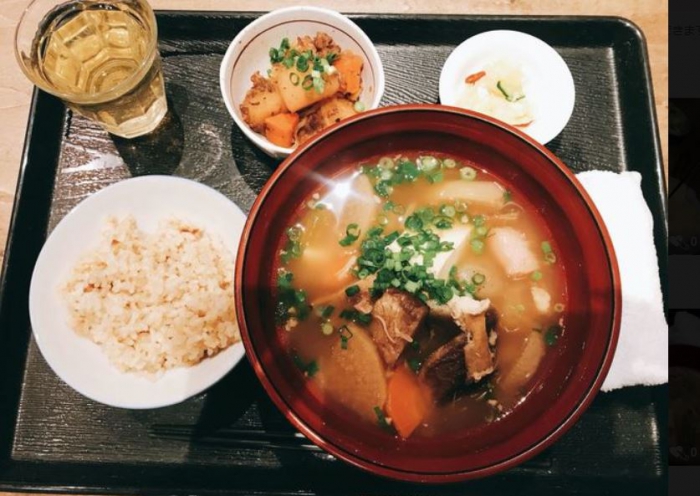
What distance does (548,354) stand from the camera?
187 cm

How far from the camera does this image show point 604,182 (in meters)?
2.15

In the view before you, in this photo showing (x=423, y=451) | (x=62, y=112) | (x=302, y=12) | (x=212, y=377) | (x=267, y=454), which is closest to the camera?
(x=423, y=451)

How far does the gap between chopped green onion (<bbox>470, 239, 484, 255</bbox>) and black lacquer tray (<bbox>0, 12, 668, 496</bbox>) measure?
63cm

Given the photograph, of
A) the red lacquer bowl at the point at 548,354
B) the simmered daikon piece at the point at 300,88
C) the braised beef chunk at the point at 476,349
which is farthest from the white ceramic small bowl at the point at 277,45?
the braised beef chunk at the point at 476,349

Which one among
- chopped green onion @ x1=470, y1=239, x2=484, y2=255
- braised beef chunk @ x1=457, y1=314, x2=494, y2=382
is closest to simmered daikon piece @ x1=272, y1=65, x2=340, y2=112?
chopped green onion @ x1=470, y1=239, x2=484, y2=255

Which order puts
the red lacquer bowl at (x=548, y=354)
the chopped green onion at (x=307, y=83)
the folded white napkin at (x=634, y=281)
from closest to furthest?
the red lacquer bowl at (x=548, y=354) → the folded white napkin at (x=634, y=281) → the chopped green onion at (x=307, y=83)

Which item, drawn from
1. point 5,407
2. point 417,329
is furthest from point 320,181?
point 5,407

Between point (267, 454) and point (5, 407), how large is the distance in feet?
3.16

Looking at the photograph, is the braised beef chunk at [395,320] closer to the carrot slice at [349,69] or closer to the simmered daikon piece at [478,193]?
the simmered daikon piece at [478,193]

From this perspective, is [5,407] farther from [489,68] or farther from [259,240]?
[489,68]

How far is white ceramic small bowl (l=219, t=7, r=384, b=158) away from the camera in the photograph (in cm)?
208

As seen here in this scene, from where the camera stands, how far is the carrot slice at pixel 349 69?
7.09ft

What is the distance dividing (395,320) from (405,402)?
0.27m

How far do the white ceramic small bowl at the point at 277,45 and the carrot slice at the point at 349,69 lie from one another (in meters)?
0.03
